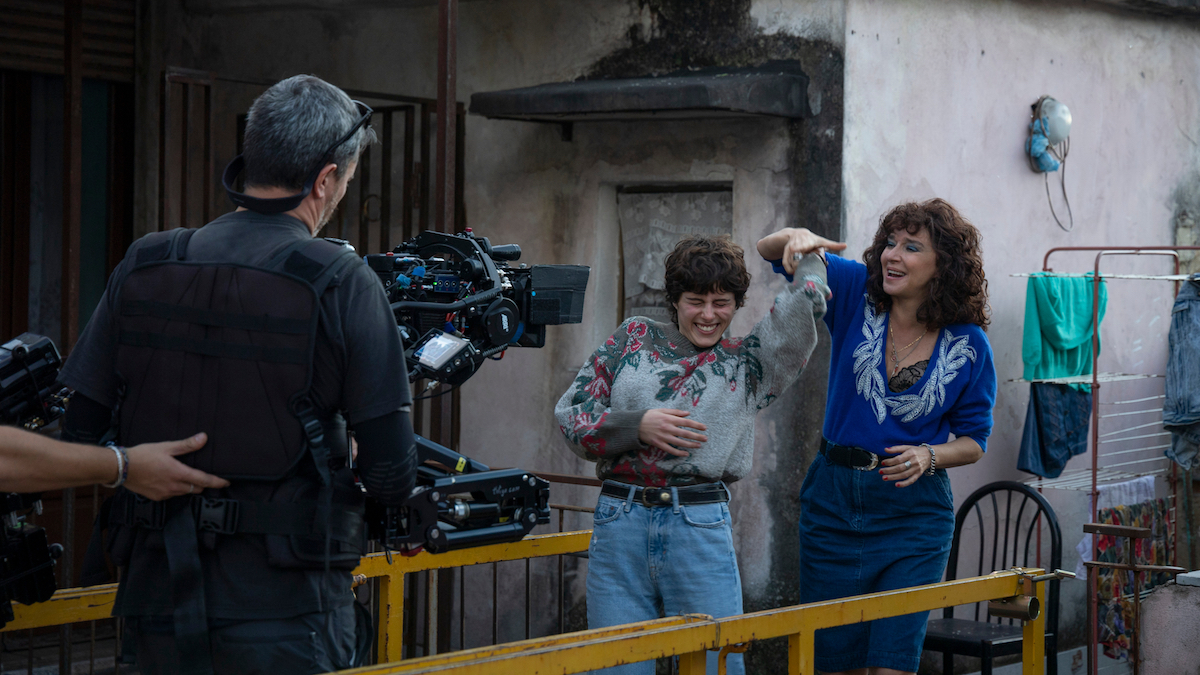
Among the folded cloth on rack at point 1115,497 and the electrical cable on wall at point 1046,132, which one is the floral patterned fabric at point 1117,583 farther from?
the electrical cable on wall at point 1046,132

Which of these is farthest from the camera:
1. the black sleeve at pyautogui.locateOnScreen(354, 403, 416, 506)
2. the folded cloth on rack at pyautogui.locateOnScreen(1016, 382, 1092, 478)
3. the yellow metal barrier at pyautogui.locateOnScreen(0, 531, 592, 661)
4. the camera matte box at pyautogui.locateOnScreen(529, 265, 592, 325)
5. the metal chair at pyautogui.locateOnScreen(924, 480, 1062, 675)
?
the folded cloth on rack at pyautogui.locateOnScreen(1016, 382, 1092, 478)

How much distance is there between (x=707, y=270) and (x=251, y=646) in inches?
64.1

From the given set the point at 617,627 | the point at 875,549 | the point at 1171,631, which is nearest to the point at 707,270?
the point at 875,549

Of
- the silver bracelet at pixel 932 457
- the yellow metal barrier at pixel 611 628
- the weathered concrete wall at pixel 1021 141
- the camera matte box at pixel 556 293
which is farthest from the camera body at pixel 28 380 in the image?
the weathered concrete wall at pixel 1021 141

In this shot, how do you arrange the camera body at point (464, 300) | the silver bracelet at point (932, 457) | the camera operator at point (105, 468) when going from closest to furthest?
the camera operator at point (105, 468), the camera body at point (464, 300), the silver bracelet at point (932, 457)

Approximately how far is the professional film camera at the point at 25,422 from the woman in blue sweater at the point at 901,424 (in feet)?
6.18

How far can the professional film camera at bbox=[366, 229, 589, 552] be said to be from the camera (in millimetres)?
2455

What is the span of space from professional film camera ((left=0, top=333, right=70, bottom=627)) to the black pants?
1.31ft

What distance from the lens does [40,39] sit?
6348 mm

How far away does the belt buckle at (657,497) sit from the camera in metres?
3.23

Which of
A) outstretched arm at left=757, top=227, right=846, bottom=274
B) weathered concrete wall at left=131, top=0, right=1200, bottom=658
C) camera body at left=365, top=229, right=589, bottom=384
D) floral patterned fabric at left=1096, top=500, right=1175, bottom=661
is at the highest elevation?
weathered concrete wall at left=131, top=0, right=1200, bottom=658

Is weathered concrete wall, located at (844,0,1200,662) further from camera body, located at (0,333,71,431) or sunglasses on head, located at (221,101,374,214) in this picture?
camera body, located at (0,333,71,431)

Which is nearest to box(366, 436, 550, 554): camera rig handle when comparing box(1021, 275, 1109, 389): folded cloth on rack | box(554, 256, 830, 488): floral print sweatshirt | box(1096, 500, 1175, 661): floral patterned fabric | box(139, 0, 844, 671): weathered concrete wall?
box(554, 256, 830, 488): floral print sweatshirt

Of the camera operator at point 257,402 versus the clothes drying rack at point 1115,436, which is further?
the clothes drying rack at point 1115,436
